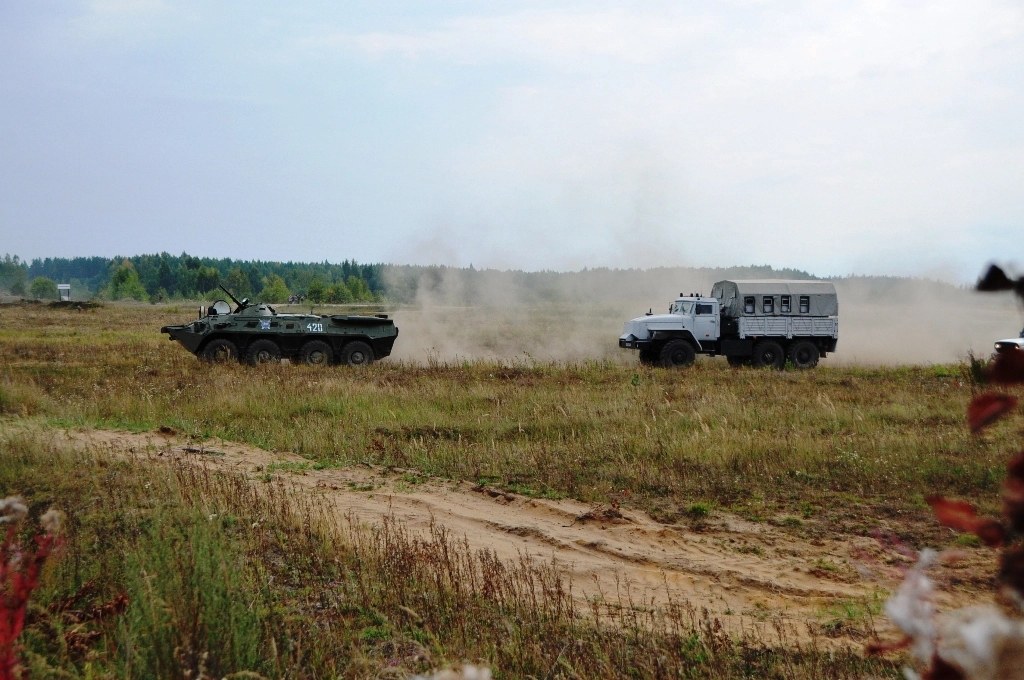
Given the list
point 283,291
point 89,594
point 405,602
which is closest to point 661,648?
point 405,602

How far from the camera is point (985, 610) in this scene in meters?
1.14

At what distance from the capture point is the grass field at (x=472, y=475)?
493cm

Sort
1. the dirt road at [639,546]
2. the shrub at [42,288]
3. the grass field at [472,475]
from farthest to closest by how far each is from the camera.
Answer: the shrub at [42,288], the dirt road at [639,546], the grass field at [472,475]

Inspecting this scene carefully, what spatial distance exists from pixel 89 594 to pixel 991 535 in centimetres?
541

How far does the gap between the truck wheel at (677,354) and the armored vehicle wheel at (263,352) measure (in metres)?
10.1

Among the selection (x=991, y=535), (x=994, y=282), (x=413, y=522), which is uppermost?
(x=994, y=282)

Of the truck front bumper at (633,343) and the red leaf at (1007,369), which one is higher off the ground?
the red leaf at (1007,369)

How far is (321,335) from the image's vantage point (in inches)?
876

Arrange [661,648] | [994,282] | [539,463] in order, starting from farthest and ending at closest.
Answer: [539,463]
[661,648]
[994,282]

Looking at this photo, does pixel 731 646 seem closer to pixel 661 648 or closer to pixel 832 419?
pixel 661 648

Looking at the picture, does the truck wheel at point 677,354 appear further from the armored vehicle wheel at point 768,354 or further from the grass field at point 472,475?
the armored vehicle wheel at point 768,354

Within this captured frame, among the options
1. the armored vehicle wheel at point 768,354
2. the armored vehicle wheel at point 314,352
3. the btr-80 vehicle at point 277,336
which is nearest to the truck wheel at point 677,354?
the armored vehicle wheel at point 768,354

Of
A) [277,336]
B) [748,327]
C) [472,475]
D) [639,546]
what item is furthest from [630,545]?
[748,327]

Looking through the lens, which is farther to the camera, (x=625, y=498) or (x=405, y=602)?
(x=625, y=498)
